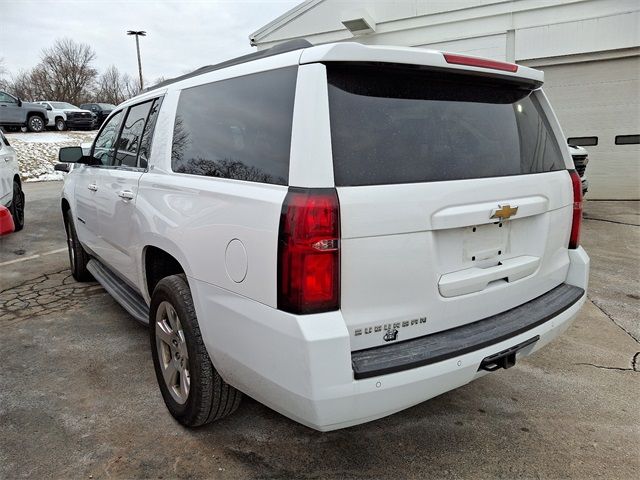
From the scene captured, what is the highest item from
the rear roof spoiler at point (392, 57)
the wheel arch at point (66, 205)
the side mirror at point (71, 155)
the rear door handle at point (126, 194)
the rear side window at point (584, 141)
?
the rear roof spoiler at point (392, 57)

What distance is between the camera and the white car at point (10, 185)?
21.9 ft

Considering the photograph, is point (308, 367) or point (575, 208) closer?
point (308, 367)

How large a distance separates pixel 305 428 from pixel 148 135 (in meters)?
2.04

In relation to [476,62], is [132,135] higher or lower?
lower

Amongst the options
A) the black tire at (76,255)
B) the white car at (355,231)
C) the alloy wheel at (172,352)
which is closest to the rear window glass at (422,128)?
the white car at (355,231)

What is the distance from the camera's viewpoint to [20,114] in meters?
20.5

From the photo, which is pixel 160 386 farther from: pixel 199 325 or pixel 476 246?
pixel 476 246

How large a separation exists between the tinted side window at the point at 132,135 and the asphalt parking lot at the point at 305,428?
139cm

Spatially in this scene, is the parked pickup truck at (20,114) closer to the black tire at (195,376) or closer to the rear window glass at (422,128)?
the black tire at (195,376)

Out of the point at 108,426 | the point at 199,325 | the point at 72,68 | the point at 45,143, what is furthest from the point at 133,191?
the point at 72,68

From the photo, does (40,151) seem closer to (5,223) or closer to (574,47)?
(574,47)

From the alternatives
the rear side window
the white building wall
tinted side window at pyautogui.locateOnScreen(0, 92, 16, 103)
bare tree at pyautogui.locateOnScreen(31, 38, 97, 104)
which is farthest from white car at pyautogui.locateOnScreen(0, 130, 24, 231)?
bare tree at pyautogui.locateOnScreen(31, 38, 97, 104)

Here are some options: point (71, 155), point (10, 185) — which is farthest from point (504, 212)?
point (10, 185)

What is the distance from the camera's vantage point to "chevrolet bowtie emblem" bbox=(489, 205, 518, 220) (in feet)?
6.93
